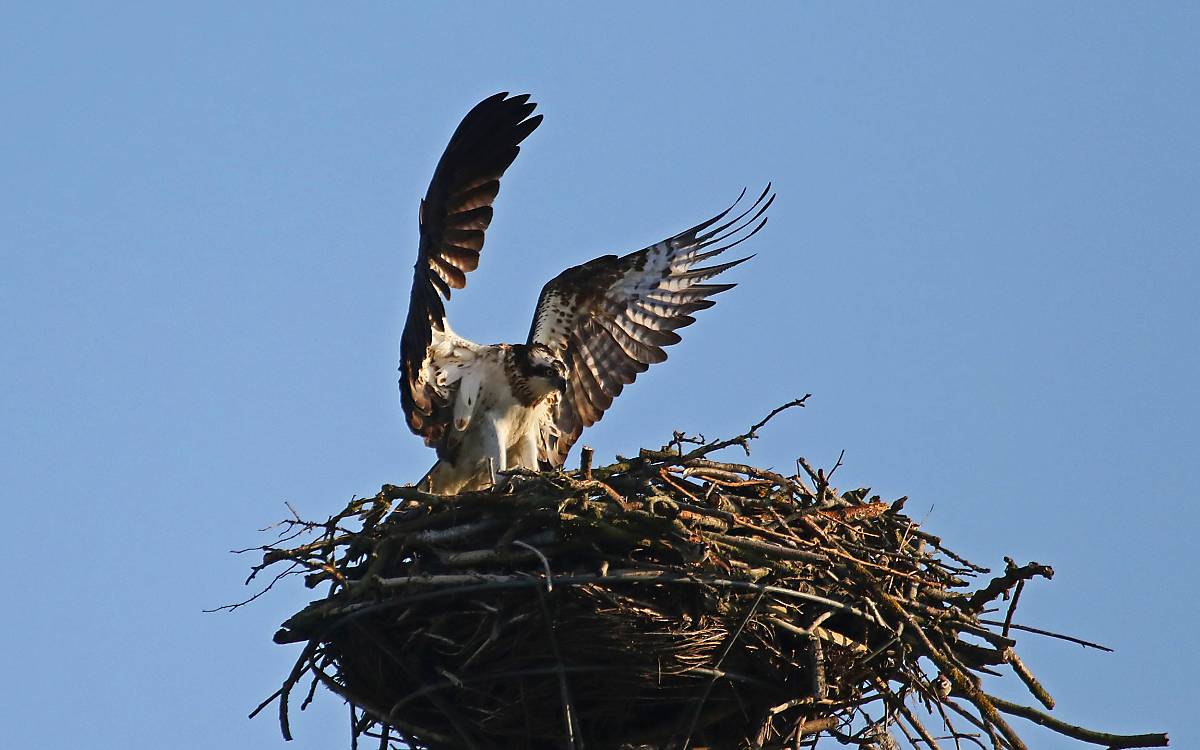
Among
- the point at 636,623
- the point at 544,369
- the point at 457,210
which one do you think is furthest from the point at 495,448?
the point at 636,623

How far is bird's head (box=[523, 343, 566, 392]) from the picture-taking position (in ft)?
26.4

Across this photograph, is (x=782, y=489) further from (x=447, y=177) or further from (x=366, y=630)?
(x=447, y=177)

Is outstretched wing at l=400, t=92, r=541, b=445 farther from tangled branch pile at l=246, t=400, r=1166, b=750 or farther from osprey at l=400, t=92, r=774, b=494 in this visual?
tangled branch pile at l=246, t=400, r=1166, b=750

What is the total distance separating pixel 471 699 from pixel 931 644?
1.84 metres

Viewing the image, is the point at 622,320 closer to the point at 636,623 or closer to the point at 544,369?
the point at 544,369

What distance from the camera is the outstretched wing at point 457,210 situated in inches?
300

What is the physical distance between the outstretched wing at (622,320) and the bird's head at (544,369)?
553 millimetres

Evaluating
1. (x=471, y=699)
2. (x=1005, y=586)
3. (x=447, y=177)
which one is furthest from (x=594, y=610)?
(x=447, y=177)

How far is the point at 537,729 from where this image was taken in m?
6.08

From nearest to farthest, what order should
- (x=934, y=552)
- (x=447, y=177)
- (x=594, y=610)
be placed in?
(x=594, y=610) < (x=934, y=552) < (x=447, y=177)

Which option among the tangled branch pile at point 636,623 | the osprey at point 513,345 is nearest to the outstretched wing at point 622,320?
the osprey at point 513,345

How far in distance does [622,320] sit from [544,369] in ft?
2.89

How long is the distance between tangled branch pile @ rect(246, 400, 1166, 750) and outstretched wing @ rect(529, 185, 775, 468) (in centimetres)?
216

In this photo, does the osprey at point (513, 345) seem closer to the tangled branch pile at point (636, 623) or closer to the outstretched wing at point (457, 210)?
the outstretched wing at point (457, 210)
